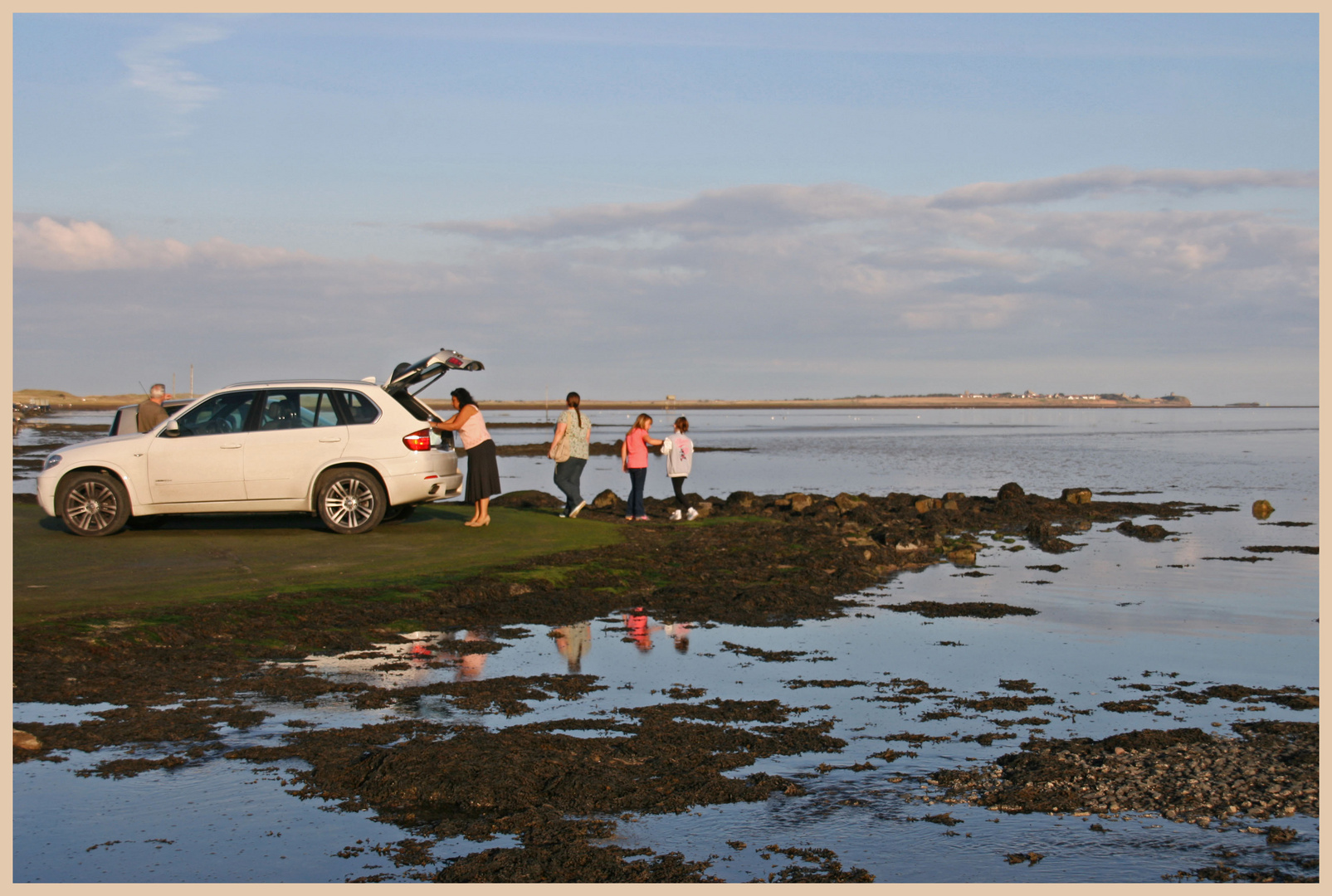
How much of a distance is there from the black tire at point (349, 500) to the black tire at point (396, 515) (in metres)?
0.84

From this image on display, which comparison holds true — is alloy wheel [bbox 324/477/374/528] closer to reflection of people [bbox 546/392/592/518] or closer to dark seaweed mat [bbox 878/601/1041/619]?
reflection of people [bbox 546/392/592/518]

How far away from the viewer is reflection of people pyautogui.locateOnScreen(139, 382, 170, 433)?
16.4 m

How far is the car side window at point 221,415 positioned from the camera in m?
14.0

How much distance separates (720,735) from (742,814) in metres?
1.33

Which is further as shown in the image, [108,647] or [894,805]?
[108,647]

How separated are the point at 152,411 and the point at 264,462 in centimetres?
352

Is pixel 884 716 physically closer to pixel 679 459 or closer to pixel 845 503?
→ pixel 679 459

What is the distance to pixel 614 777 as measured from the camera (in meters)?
6.01

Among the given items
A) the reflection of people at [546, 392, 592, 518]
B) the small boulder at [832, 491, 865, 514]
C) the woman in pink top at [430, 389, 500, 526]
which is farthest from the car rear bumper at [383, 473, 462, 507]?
the small boulder at [832, 491, 865, 514]

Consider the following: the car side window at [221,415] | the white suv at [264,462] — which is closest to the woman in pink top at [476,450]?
the white suv at [264,462]

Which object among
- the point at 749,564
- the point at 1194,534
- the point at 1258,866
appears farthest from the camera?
the point at 1194,534

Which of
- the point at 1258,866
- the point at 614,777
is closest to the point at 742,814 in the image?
the point at 614,777

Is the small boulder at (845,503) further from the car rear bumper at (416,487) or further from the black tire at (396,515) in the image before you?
the car rear bumper at (416,487)

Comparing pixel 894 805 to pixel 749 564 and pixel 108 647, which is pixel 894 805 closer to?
pixel 108 647
